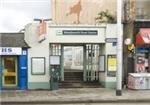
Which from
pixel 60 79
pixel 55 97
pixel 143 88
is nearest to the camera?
pixel 55 97

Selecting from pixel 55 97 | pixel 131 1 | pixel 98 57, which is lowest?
pixel 55 97

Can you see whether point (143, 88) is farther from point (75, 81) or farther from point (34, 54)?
point (34, 54)

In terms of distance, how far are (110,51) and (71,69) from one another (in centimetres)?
507

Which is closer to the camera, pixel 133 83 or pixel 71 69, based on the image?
pixel 133 83

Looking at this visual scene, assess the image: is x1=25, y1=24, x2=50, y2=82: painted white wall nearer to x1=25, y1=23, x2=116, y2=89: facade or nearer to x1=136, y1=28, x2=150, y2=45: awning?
x1=25, y1=23, x2=116, y2=89: facade

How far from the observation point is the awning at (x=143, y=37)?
95.7 ft

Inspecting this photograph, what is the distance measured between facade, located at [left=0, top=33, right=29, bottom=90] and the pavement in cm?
108

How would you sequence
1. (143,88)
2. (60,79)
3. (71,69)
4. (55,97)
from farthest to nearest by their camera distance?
1. (71,69)
2. (60,79)
3. (143,88)
4. (55,97)

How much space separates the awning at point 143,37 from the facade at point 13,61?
687cm

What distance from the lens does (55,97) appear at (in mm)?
24688

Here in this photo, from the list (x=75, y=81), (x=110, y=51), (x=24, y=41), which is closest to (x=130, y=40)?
(x=110, y=51)

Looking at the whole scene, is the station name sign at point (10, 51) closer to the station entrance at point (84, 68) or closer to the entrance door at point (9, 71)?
the entrance door at point (9, 71)

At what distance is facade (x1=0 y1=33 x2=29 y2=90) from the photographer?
1122 inches

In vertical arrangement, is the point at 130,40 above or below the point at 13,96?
above
